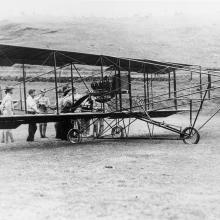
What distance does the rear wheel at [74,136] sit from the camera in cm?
1521

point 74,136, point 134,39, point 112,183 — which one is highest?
point 134,39

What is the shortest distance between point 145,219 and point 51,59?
1131cm

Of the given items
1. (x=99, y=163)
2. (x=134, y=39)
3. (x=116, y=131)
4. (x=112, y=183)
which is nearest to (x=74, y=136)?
(x=116, y=131)

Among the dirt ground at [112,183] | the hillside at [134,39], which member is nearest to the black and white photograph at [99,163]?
the dirt ground at [112,183]

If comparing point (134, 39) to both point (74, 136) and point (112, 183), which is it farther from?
point (112, 183)

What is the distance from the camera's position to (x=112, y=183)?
7.54 meters

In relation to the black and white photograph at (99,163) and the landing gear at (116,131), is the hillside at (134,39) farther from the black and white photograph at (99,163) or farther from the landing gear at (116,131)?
the black and white photograph at (99,163)

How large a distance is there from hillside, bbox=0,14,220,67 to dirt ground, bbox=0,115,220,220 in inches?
1540

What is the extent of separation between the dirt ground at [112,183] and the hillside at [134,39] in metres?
39.1

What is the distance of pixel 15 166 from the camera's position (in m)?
9.94

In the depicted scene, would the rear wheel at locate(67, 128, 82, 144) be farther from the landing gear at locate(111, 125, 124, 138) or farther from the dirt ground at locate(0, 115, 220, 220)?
the dirt ground at locate(0, 115, 220, 220)

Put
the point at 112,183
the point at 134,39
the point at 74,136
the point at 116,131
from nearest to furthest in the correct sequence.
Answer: the point at 112,183 < the point at 74,136 < the point at 116,131 < the point at 134,39

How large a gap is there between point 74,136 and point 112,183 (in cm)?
795

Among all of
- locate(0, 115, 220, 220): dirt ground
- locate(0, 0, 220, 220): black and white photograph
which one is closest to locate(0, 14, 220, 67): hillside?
locate(0, 0, 220, 220): black and white photograph
